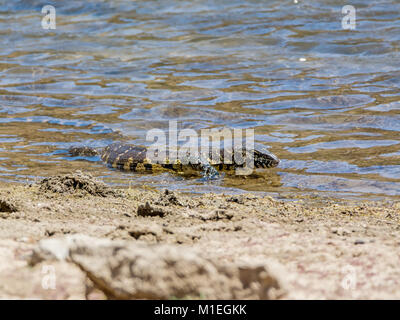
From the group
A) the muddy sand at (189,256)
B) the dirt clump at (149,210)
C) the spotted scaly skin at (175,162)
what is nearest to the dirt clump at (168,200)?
the muddy sand at (189,256)

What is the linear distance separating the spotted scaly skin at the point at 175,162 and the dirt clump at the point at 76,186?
199cm

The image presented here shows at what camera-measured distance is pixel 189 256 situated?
2.91 metres

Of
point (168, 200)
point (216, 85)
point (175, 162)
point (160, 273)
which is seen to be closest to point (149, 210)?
point (168, 200)

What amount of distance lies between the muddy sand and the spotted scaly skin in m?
2.69

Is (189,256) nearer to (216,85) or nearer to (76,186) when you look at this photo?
(76,186)

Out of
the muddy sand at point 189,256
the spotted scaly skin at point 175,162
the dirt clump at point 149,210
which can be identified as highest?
the muddy sand at point 189,256

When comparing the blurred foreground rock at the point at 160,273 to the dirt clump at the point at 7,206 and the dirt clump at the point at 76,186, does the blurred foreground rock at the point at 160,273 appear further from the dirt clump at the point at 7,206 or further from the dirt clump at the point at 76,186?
the dirt clump at the point at 76,186

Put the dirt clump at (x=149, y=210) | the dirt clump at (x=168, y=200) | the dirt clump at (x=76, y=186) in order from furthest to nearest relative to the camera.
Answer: the dirt clump at (x=76, y=186), the dirt clump at (x=168, y=200), the dirt clump at (x=149, y=210)

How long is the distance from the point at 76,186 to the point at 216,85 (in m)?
6.29

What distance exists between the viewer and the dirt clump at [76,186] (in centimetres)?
566

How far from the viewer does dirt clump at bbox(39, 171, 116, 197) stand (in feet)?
18.6

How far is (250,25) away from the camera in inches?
618

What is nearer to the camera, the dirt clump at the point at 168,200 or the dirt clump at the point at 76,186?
the dirt clump at the point at 168,200

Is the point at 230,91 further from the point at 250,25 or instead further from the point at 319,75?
the point at 250,25
